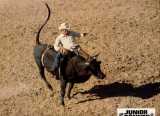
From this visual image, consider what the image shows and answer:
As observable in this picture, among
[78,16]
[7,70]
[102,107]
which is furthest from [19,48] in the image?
[102,107]

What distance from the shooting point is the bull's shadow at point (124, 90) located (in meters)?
15.7

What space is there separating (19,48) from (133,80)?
177 inches

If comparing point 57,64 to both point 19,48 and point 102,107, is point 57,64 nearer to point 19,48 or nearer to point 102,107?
point 102,107

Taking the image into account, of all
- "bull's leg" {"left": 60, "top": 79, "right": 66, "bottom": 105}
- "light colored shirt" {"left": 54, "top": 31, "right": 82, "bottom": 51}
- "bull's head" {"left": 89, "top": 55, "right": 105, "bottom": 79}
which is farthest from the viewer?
"bull's leg" {"left": 60, "top": 79, "right": 66, "bottom": 105}

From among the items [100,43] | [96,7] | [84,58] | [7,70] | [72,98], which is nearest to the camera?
[84,58]

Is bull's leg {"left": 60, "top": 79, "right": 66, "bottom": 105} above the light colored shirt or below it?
below

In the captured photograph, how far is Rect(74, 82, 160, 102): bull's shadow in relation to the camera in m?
15.7

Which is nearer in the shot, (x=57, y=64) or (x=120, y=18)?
(x=57, y=64)

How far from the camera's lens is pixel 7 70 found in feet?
57.4

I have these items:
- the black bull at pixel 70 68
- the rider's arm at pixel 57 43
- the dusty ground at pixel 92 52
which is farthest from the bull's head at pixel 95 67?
the dusty ground at pixel 92 52

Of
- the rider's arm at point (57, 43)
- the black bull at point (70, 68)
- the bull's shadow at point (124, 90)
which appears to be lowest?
the bull's shadow at point (124, 90)

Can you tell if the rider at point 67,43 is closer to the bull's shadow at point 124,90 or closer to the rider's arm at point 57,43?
the rider's arm at point 57,43

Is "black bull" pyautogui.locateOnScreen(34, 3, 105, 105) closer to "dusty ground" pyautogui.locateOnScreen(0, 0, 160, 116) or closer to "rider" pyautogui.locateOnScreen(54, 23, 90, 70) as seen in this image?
"rider" pyautogui.locateOnScreen(54, 23, 90, 70)

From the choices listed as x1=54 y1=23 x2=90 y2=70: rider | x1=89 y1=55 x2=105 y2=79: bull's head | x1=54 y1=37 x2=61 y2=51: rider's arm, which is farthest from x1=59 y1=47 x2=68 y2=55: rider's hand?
x1=89 y1=55 x2=105 y2=79: bull's head
